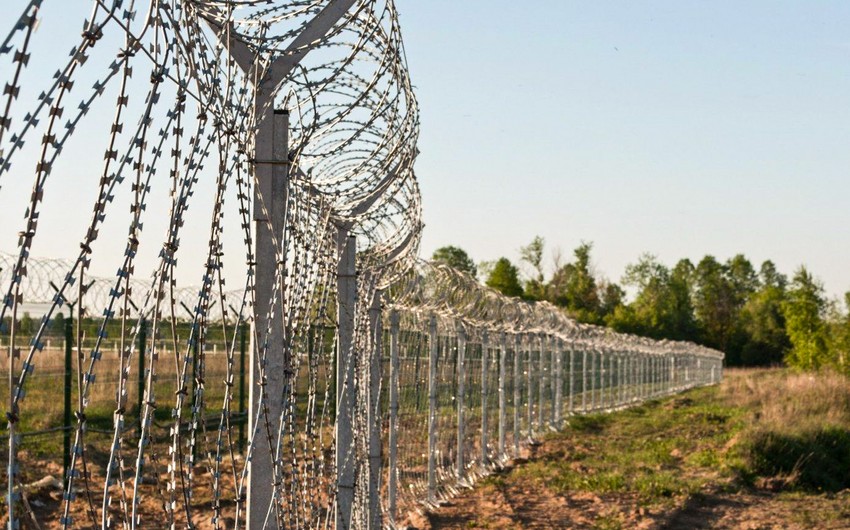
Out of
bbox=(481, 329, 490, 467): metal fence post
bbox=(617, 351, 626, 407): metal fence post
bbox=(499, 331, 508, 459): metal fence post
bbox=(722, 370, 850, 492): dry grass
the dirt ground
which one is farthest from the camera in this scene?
bbox=(617, 351, 626, 407): metal fence post

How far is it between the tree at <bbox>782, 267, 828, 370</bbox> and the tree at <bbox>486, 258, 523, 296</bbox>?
12896 mm

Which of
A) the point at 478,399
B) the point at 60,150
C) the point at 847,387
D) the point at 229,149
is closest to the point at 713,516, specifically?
the point at 478,399

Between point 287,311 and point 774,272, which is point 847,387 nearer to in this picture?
point 287,311

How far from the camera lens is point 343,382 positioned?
17.4ft

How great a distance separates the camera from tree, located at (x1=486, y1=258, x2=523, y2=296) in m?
51.6

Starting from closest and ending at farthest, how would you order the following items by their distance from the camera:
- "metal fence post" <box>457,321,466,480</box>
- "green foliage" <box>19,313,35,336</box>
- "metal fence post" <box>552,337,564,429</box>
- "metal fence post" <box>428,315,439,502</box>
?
"metal fence post" <box>428,315,439,502</box>, "green foliage" <box>19,313,35,336</box>, "metal fence post" <box>457,321,466,480</box>, "metal fence post" <box>552,337,564,429</box>

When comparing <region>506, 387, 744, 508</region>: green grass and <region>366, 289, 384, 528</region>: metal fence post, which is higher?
<region>366, 289, 384, 528</region>: metal fence post

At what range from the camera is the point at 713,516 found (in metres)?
10.4

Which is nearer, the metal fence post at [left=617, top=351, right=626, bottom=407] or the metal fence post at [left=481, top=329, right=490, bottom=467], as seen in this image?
the metal fence post at [left=481, top=329, right=490, bottom=467]

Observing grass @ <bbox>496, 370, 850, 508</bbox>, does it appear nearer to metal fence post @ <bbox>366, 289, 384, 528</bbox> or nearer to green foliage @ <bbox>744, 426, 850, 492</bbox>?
green foliage @ <bbox>744, 426, 850, 492</bbox>

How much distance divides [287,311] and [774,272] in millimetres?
117618

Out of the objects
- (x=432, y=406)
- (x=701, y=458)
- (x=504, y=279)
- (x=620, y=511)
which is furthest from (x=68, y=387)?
(x=504, y=279)

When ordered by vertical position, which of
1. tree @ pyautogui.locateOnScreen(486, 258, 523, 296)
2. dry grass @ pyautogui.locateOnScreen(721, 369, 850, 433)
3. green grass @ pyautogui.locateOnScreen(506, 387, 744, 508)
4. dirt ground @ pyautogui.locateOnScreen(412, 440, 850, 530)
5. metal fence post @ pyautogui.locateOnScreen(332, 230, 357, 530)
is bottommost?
dirt ground @ pyautogui.locateOnScreen(412, 440, 850, 530)

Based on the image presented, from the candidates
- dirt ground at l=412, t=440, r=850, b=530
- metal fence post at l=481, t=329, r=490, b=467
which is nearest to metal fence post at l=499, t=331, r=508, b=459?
metal fence post at l=481, t=329, r=490, b=467
